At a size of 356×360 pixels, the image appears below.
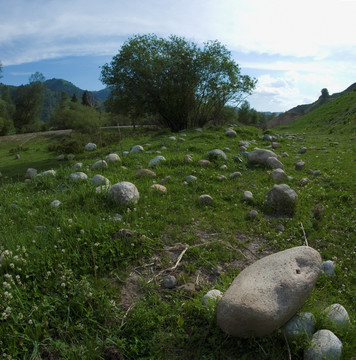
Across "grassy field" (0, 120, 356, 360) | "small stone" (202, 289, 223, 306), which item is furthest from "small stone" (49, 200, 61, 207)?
"small stone" (202, 289, 223, 306)

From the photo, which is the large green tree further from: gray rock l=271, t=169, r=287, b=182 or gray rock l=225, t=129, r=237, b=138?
gray rock l=271, t=169, r=287, b=182

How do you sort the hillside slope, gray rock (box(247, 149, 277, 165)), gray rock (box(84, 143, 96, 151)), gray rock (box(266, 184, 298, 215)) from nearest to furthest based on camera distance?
gray rock (box(266, 184, 298, 215))
gray rock (box(247, 149, 277, 165))
gray rock (box(84, 143, 96, 151))
the hillside slope

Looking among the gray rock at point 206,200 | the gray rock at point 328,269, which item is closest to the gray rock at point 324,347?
the gray rock at point 328,269

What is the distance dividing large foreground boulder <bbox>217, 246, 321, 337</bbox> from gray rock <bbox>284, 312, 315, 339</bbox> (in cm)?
6

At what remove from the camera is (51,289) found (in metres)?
2.80

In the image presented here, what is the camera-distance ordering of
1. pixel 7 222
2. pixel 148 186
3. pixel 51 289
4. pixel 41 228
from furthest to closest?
pixel 148 186 < pixel 7 222 < pixel 41 228 < pixel 51 289

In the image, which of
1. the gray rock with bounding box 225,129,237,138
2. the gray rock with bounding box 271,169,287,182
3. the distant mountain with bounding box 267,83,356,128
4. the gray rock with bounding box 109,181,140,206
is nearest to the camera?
the gray rock with bounding box 109,181,140,206

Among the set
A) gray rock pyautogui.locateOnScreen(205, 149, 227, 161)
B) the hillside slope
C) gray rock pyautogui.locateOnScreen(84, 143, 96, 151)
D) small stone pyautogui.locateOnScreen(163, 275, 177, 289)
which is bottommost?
small stone pyautogui.locateOnScreen(163, 275, 177, 289)

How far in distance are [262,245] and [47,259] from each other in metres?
2.77

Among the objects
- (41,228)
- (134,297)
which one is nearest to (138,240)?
(134,297)

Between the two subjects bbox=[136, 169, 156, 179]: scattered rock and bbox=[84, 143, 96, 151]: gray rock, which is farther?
bbox=[84, 143, 96, 151]: gray rock

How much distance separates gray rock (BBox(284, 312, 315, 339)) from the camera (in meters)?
2.32

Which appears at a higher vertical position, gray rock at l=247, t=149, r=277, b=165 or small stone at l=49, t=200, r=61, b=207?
gray rock at l=247, t=149, r=277, b=165

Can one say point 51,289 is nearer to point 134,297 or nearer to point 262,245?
point 134,297
